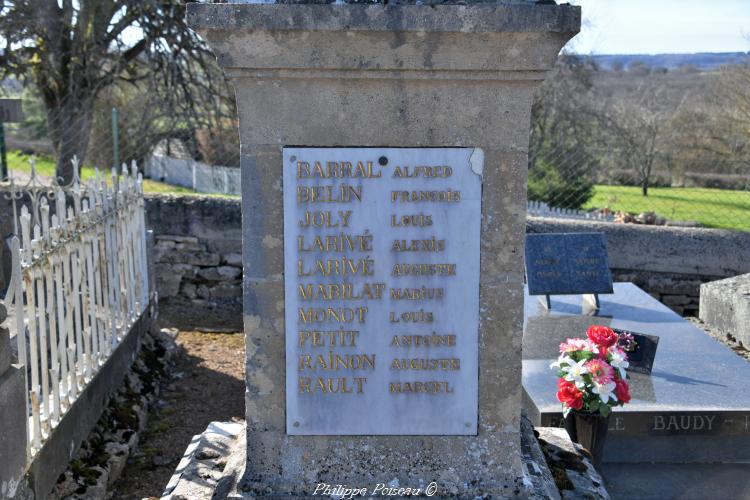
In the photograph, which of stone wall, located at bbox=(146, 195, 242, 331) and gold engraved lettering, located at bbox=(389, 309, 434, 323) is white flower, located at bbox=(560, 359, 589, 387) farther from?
stone wall, located at bbox=(146, 195, 242, 331)

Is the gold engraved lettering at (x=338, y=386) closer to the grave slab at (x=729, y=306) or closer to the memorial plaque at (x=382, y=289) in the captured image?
the memorial plaque at (x=382, y=289)

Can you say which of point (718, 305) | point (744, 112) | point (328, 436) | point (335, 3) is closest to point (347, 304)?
point (328, 436)

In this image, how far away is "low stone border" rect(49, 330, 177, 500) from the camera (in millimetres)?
3890

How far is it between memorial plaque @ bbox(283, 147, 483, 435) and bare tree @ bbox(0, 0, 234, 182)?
7880 millimetres

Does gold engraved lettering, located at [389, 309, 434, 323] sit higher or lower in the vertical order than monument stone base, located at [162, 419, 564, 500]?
higher

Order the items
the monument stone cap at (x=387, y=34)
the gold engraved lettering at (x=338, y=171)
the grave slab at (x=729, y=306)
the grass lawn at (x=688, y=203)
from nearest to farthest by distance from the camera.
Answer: the monument stone cap at (x=387, y=34) → the gold engraved lettering at (x=338, y=171) → the grave slab at (x=729, y=306) → the grass lawn at (x=688, y=203)

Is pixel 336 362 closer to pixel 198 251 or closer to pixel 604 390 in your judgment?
pixel 604 390

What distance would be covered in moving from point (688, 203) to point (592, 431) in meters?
9.54

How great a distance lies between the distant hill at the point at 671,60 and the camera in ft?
54.1

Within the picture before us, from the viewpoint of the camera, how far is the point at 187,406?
530cm

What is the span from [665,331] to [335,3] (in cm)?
434

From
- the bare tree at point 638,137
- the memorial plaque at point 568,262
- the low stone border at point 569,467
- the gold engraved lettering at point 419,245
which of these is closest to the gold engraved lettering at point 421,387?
the gold engraved lettering at point 419,245

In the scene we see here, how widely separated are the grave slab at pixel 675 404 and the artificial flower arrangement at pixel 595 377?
1.29ft

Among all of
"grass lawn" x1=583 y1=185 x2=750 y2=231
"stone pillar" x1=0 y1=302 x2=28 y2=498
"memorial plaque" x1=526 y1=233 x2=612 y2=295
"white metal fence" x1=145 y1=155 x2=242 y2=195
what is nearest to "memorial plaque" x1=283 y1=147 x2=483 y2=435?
"stone pillar" x1=0 y1=302 x2=28 y2=498
